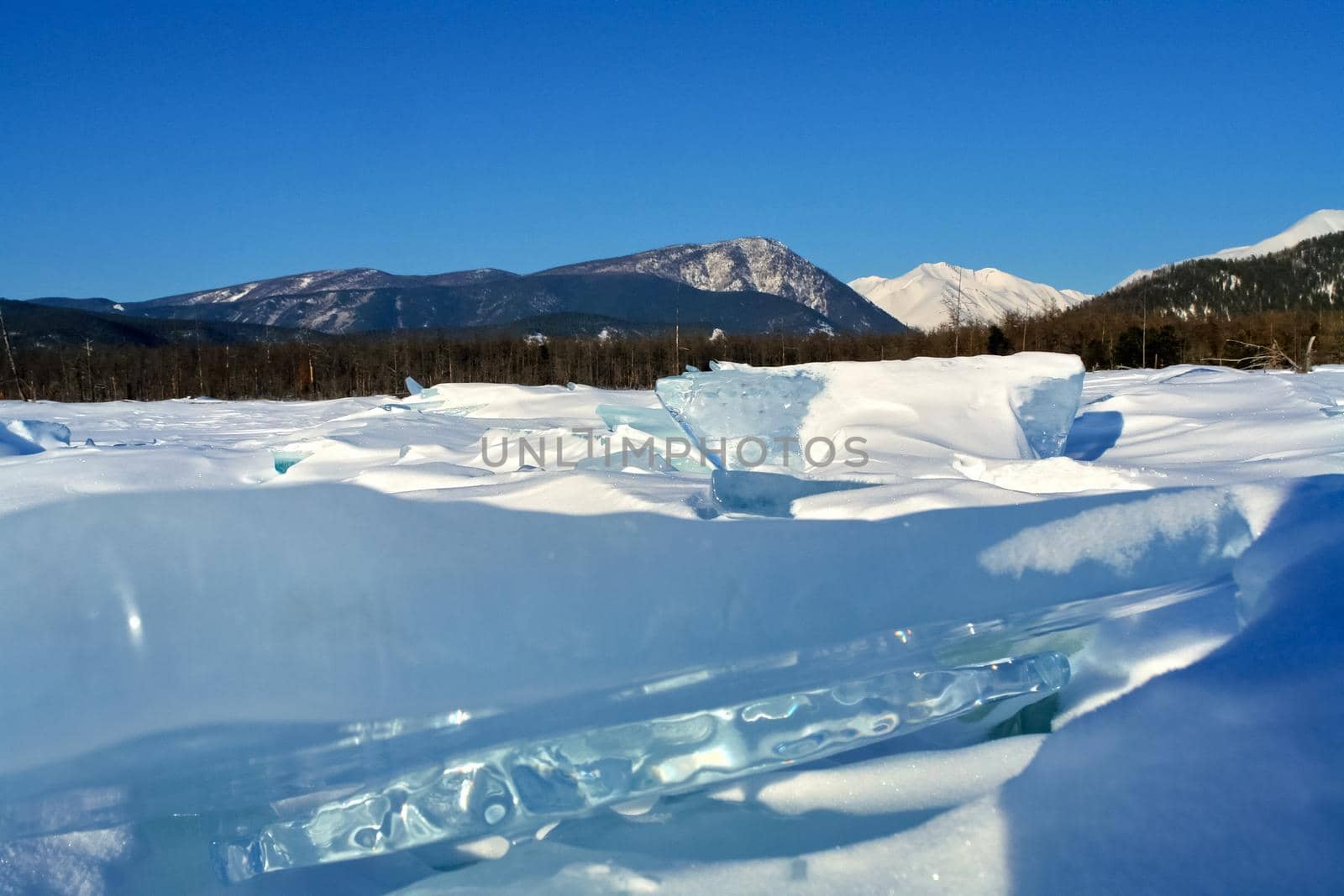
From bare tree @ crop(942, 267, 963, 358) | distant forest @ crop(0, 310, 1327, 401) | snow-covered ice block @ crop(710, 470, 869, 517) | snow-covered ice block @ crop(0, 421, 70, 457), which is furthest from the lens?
distant forest @ crop(0, 310, 1327, 401)

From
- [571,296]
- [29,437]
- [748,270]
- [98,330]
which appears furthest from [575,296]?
[29,437]

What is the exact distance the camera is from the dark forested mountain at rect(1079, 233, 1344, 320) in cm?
6812

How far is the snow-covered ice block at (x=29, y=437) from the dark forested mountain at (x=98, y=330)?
217 feet

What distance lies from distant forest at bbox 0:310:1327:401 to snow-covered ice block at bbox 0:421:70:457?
26.8 metres

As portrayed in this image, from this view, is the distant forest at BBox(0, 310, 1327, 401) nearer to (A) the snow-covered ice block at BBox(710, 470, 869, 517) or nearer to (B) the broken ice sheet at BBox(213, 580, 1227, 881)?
(A) the snow-covered ice block at BBox(710, 470, 869, 517)

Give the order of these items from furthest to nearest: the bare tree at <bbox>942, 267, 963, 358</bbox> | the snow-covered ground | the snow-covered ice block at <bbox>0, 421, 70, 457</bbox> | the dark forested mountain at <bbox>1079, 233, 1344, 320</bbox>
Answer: the dark forested mountain at <bbox>1079, 233, 1344, 320</bbox>, the bare tree at <bbox>942, 267, 963, 358</bbox>, the snow-covered ice block at <bbox>0, 421, 70, 457</bbox>, the snow-covered ground

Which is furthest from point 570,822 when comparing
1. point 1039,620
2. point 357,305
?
point 357,305

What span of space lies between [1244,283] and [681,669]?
279ft

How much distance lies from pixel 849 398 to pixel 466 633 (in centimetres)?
262

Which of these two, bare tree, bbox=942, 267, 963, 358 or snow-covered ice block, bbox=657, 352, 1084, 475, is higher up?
bare tree, bbox=942, 267, 963, 358

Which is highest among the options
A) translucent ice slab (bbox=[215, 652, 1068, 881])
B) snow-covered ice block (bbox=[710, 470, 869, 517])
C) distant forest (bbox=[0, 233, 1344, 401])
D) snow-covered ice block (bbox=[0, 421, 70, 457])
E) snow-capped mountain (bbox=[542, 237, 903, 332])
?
snow-capped mountain (bbox=[542, 237, 903, 332])

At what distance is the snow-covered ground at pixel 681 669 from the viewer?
50.6 inches

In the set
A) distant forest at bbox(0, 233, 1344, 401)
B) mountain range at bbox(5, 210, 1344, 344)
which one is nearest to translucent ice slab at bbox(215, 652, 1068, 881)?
distant forest at bbox(0, 233, 1344, 401)

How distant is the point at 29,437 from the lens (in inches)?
187
